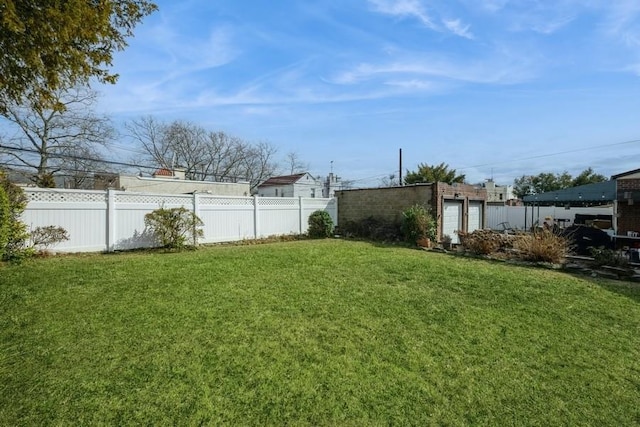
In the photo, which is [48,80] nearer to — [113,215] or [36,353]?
[36,353]

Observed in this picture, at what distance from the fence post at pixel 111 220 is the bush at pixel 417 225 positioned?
9180 mm

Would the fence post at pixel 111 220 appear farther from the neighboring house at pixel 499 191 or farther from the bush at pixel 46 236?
the neighboring house at pixel 499 191

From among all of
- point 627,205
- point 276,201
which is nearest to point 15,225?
point 276,201

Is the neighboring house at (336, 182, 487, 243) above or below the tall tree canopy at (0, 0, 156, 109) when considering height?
below

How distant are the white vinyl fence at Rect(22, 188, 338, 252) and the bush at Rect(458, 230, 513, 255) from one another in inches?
262

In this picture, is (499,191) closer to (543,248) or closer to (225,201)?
(543,248)

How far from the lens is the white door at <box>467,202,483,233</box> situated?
1504 cm

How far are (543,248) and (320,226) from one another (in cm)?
784

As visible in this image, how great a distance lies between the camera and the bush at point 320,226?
46.1ft

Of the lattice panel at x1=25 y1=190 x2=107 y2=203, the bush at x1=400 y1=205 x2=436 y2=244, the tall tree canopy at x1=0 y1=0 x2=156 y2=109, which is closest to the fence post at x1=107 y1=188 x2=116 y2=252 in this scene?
the lattice panel at x1=25 y1=190 x2=107 y2=203

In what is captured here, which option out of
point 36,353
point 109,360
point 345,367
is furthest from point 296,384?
point 36,353

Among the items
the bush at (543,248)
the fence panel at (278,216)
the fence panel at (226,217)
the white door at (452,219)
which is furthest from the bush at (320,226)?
the bush at (543,248)

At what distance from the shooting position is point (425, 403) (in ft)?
9.16

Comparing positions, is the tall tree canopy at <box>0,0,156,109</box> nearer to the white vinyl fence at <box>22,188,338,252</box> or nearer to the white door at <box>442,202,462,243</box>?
the white vinyl fence at <box>22,188,338,252</box>
